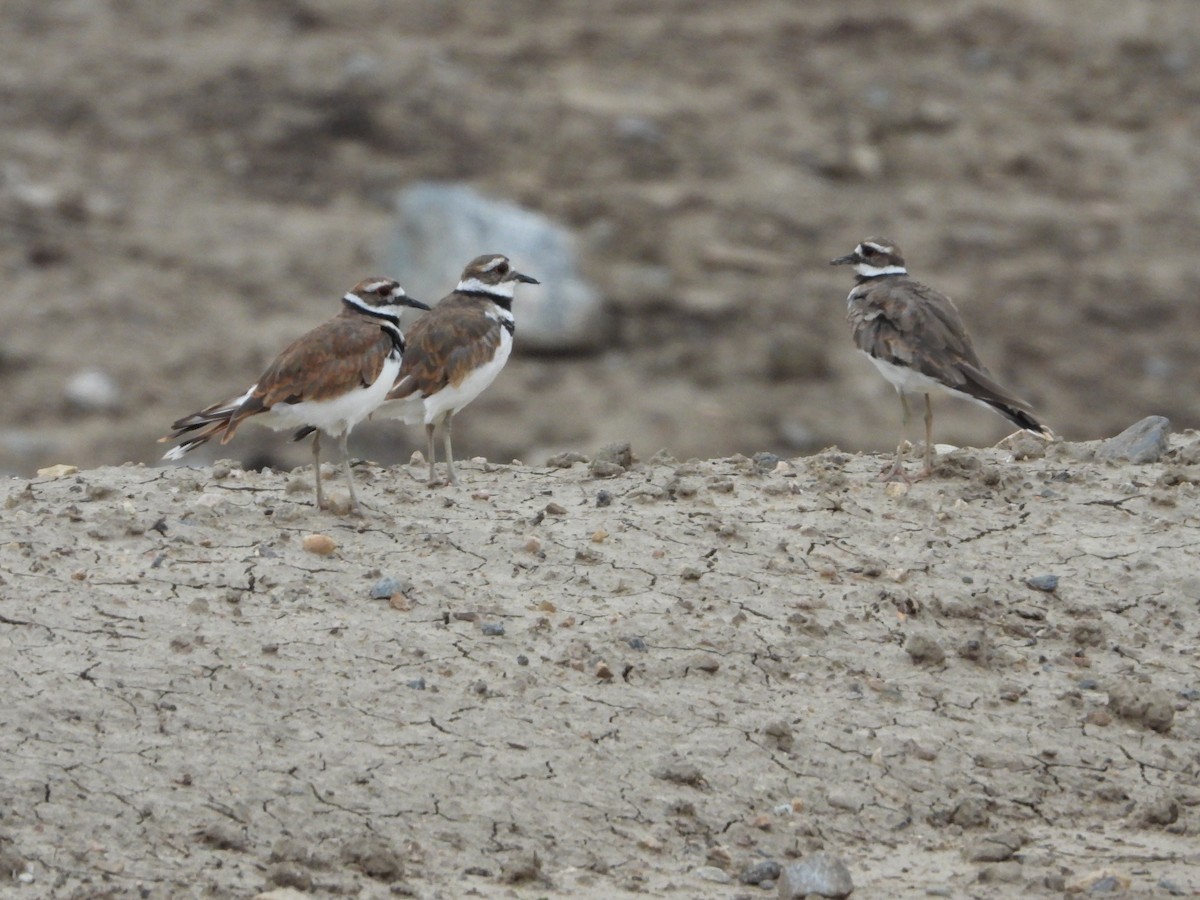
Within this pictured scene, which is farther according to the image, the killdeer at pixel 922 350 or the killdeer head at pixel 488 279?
the killdeer head at pixel 488 279

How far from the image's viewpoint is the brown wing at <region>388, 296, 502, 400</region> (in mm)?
8703

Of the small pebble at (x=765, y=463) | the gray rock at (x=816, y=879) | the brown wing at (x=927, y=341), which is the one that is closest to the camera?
the gray rock at (x=816, y=879)

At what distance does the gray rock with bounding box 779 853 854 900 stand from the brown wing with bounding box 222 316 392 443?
9.66ft

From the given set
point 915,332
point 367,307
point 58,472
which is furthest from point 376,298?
point 915,332

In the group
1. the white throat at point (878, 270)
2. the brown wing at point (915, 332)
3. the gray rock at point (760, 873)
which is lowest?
the gray rock at point (760, 873)

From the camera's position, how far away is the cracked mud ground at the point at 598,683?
6.14 metres

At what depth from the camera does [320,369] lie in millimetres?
7832

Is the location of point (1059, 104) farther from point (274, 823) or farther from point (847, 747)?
point (274, 823)

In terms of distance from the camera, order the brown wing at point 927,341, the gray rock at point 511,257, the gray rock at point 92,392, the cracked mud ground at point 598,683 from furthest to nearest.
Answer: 1. the gray rock at point 511,257
2. the gray rock at point 92,392
3. the brown wing at point 927,341
4. the cracked mud ground at point 598,683

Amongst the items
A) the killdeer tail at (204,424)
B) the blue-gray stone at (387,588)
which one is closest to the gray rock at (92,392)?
the killdeer tail at (204,424)

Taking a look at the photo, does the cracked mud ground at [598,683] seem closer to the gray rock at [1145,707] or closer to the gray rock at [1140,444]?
the gray rock at [1145,707]

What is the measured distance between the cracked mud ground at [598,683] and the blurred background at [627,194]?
6.48 m

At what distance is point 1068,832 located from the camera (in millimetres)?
6559

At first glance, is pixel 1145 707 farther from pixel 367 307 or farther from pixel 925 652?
pixel 367 307
